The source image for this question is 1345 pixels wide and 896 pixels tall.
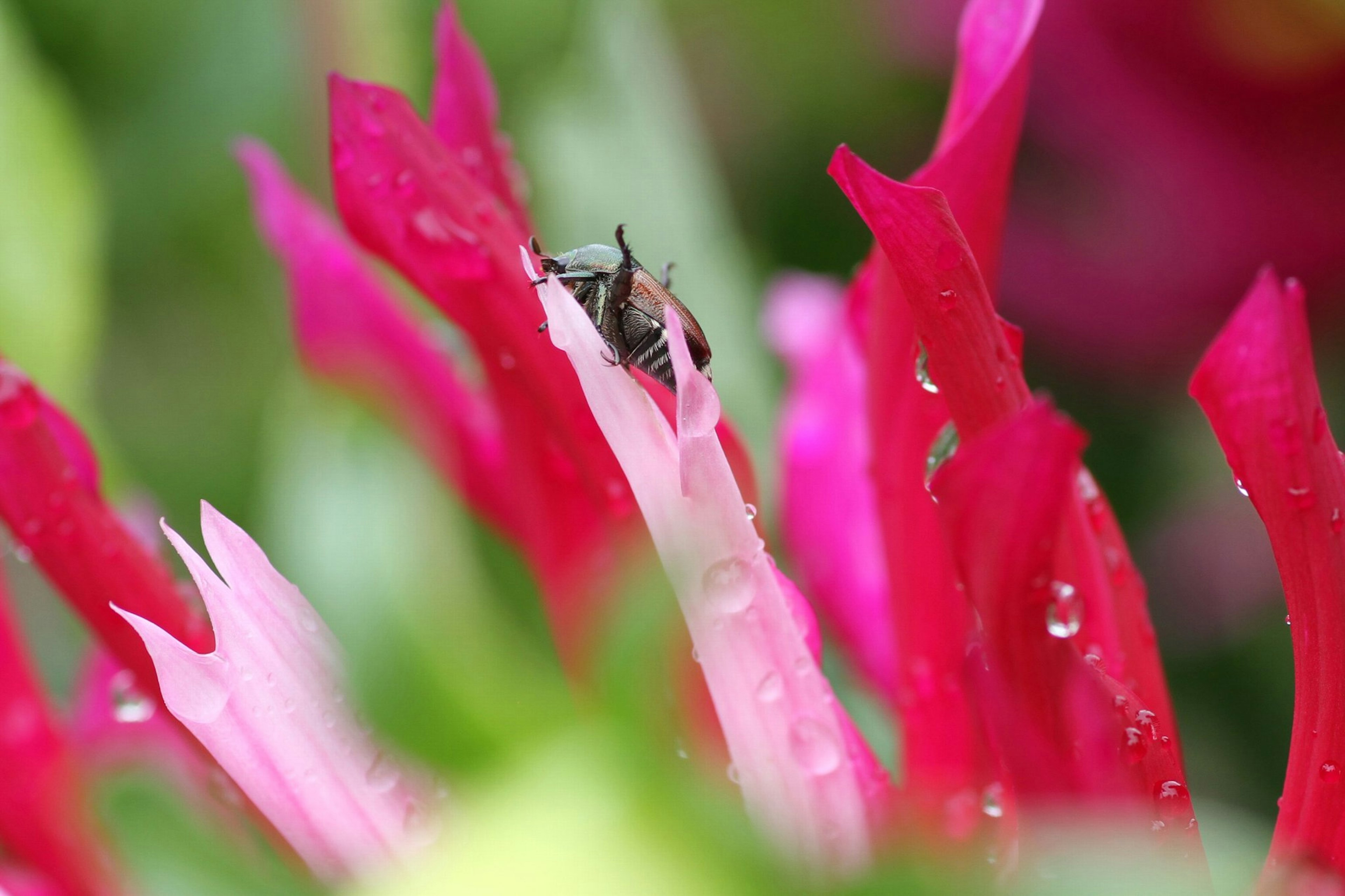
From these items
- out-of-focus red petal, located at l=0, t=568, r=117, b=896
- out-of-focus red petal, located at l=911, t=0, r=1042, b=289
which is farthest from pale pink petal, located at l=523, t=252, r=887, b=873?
out-of-focus red petal, located at l=0, t=568, r=117, b=896

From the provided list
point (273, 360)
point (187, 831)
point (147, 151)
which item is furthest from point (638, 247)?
point (187, 831)

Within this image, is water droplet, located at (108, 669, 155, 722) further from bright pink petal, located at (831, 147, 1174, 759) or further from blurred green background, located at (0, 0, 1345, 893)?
bright pink petal, located at (831, 147, 1174, 759)

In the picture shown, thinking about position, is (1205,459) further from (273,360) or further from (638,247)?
(273,360)

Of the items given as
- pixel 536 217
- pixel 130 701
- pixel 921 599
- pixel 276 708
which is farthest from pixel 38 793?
pixel 536 217

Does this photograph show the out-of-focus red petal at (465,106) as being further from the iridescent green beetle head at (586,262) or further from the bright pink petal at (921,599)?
the bright pink petal at (921,599)

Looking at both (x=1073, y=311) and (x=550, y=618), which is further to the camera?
(x=1073, y=311)
